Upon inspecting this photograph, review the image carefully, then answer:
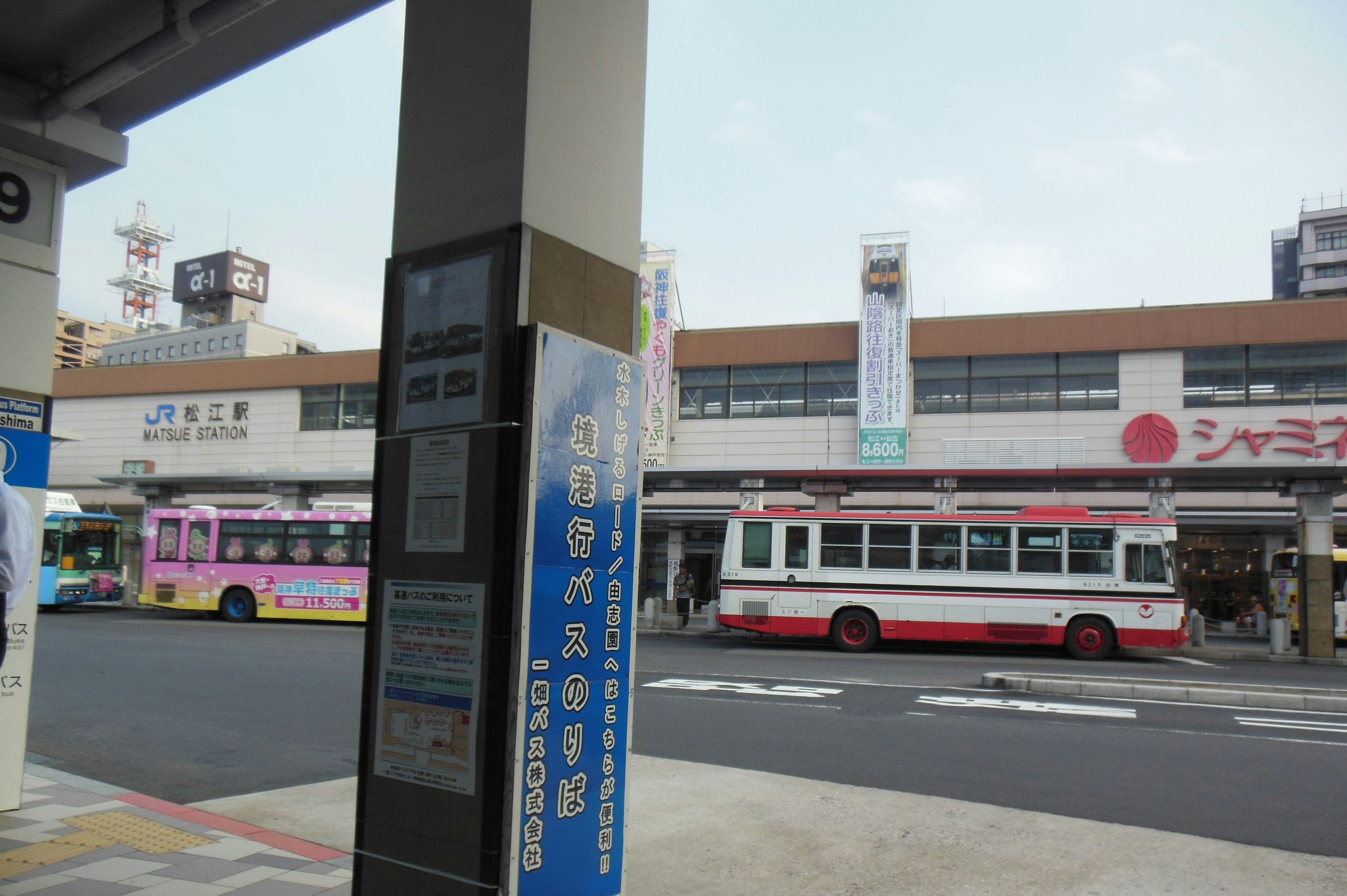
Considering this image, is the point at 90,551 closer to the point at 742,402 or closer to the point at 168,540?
the point at 168,540

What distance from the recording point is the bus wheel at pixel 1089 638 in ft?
59.3

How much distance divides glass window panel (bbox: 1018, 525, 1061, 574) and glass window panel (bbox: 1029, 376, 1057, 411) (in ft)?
37.3

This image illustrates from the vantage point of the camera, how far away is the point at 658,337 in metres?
30.1

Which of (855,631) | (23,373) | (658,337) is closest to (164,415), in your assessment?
(658,337)

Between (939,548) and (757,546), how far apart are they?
11.7ft

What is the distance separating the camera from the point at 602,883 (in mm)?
3887

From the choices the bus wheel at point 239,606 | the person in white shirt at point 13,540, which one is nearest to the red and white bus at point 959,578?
the bus wheel at point 239,606

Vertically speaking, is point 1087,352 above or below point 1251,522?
above

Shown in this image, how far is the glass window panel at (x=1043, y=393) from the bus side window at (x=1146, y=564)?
448 inches

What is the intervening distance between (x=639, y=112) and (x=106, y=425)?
42356 millimetres

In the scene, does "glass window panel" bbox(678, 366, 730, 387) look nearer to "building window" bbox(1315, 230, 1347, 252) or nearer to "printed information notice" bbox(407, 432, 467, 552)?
"printed information notice" bbox(407, 432, 467, 552)

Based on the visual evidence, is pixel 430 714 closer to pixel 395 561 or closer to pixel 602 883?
pixel 395 561

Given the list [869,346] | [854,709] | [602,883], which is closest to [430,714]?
[602,883]

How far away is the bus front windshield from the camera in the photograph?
90.7 feet
